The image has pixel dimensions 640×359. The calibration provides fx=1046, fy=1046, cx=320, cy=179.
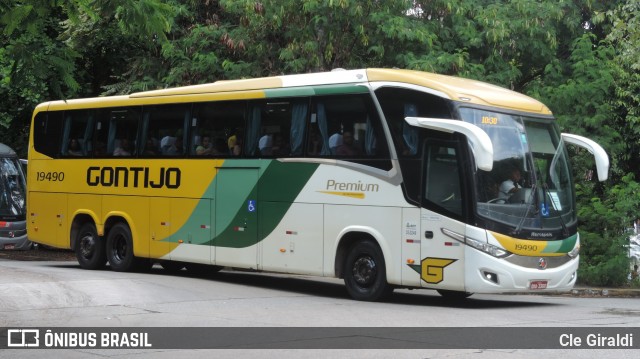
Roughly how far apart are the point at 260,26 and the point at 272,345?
15678 millimetres

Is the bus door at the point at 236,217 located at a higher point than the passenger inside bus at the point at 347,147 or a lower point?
lower

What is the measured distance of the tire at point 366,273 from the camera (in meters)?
16.8

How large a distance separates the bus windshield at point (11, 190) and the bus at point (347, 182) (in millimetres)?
10667

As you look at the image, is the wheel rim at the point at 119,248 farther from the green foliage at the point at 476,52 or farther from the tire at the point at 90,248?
the green foliage at the point at 476,52

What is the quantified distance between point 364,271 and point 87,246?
845cm

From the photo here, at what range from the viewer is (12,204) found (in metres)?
32.6

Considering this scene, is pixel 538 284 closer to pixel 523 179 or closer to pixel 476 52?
pixel 523 179

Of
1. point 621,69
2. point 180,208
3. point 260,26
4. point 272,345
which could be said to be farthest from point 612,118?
point 272,345

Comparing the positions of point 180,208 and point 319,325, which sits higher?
point 180,208

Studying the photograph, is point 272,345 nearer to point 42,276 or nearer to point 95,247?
point 42,276

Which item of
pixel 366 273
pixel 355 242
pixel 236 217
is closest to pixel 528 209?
pixel 366 273

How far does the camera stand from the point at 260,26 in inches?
1021

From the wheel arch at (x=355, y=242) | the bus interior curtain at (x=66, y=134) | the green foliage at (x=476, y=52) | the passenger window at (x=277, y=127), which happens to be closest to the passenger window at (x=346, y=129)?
the passenger window at (x=277, y=127)

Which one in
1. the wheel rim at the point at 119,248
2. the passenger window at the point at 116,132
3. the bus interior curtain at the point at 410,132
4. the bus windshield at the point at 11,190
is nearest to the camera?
the bus interior curtain at the point at 410,132
